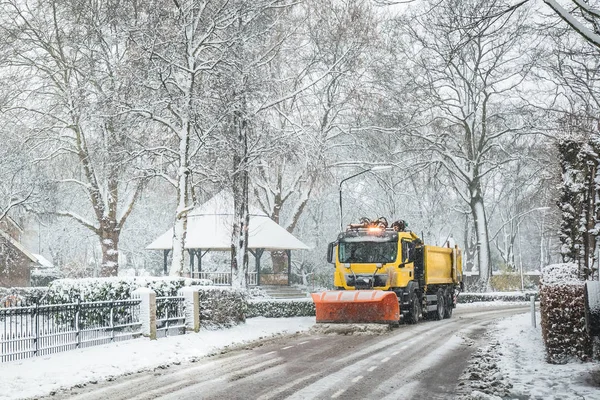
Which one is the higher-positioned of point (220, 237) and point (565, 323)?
point (220, 237)

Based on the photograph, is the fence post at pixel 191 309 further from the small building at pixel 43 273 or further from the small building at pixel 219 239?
the small building at pixel 43 273

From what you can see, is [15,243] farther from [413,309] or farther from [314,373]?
[314,373]

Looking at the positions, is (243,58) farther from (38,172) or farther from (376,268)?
(38,172)

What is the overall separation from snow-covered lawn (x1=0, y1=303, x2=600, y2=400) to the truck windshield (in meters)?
4.45

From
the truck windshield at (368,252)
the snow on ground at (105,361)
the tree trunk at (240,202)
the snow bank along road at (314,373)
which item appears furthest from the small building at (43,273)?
the snow bank along road at (314,373)

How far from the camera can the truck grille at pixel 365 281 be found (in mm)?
25344

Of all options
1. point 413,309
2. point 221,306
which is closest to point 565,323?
point 221,306

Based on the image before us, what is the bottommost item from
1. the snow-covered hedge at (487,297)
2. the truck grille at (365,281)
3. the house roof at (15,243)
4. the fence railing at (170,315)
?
the snow-covered hedge at (487,297)

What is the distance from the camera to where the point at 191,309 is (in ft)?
73.8

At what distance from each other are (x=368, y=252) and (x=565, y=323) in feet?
38.9

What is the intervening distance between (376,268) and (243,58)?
897 cm

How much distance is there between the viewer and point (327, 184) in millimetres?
31781

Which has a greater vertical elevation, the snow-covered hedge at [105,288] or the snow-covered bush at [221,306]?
the snow-covered hedge at [105,288]

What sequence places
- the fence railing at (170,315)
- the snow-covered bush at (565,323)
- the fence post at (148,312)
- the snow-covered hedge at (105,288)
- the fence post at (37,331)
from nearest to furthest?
the snow-covered bush at (565,323) → the fence post at (37,331) → the fence post at (148,312) → the fence railing at (170,315) → the snow-covered hedge at (105,288)
